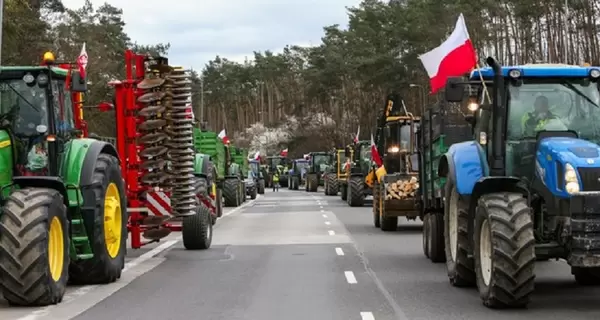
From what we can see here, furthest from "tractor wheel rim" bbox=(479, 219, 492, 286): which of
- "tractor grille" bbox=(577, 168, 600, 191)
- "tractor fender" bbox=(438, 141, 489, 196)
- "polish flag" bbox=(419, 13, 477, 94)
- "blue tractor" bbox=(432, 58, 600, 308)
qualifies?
"polish flag" bbox=(419, 13, 477, 94)

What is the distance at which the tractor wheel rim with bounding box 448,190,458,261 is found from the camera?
42.0 ft

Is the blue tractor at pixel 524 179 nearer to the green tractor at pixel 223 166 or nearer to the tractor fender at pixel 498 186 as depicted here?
the tractor fender at pixel 498 186

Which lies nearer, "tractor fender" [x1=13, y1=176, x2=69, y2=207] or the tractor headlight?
the tractor headlight

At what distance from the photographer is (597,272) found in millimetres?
12211

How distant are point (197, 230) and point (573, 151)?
970 cm

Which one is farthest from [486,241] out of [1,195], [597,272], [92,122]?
[92,122]

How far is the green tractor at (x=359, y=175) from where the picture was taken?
37.7 metres

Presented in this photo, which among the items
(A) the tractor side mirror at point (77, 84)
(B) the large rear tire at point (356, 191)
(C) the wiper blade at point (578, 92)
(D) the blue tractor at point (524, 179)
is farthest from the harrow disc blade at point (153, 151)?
(B) the large rear tire at point (356, 191)

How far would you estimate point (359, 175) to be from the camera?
124 feet

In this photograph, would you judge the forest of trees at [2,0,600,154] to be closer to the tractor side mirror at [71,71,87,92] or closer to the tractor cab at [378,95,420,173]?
the tractor cab at [378,95,420,173]

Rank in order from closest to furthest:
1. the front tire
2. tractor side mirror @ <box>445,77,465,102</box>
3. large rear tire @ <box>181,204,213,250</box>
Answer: the front tire
tractor side mirror @ <box>445,77,465,102</box>
large rear tire @ <box>181,204,213,250</box>

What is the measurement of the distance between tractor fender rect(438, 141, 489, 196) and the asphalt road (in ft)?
4.30

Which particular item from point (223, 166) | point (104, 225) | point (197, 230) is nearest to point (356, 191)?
point (223, 166)

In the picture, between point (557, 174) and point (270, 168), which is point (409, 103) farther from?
point (557, 174)
